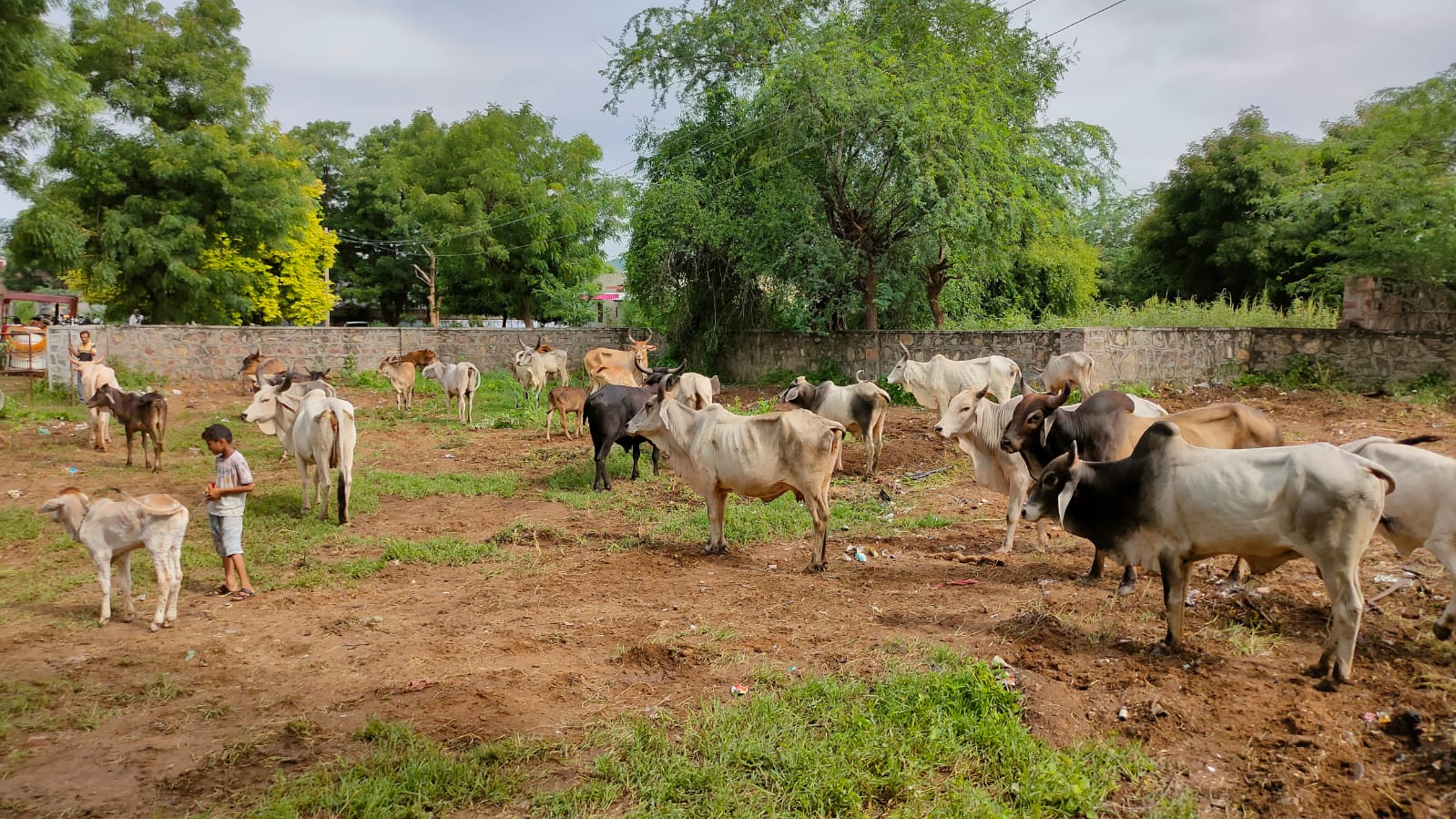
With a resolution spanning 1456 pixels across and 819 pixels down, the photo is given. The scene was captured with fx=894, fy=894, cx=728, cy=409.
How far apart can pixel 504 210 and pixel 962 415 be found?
82.7 ft

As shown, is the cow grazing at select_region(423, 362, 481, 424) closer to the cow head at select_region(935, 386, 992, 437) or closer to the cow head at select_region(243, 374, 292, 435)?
the cow head at select_region(243, 374, 292, 435)

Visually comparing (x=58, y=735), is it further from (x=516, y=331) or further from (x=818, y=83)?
(x=516, y=331)

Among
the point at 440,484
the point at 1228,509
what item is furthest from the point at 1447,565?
the point at 440,484

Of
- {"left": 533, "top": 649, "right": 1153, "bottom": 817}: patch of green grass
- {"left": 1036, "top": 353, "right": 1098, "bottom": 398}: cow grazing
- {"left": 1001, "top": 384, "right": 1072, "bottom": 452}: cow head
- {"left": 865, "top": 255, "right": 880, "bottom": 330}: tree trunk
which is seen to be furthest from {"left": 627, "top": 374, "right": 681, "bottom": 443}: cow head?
{"left": 865, "top": 255, "right": 880, "bottom": 330}: tree trunk

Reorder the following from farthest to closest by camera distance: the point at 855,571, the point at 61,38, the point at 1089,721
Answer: the point at 61,38
the point at 855,571
the point at 1089,721

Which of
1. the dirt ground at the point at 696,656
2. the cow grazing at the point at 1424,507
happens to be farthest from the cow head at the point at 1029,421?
the cow grazing at the point at 1424,507

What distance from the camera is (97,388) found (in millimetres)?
13383

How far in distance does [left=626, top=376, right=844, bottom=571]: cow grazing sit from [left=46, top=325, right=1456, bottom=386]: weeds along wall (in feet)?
32.2

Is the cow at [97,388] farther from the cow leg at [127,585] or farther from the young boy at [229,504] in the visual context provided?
the cow leg at [127,585]

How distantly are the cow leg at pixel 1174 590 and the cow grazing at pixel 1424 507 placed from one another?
1.35 meters

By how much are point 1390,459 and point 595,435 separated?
7.90 metres

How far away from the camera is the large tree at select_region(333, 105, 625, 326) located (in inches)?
1195

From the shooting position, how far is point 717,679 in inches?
198

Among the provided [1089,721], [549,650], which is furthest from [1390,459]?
[549,650]
